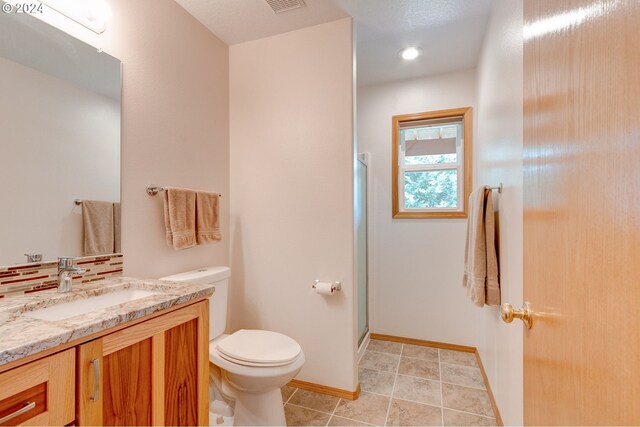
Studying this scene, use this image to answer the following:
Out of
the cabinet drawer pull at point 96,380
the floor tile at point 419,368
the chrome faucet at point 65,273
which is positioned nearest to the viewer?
the cabinet drawer pull at point 96,380

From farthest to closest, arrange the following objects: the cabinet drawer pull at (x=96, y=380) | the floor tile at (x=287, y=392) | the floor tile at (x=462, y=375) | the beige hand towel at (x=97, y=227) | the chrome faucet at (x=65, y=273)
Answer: the floor tile at (x=462, y=375) < the floor tile at (x=287, y=392) < the beige hand towel at (x=97, y=227) < the chrome faucet at (x=65, y=273) < the cabinet drawer pull at (x=96, y=380)

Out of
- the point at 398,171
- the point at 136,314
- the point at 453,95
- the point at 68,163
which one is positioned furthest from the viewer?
the point at 398,171

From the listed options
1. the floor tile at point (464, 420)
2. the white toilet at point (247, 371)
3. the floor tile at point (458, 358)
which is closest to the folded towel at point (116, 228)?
the white toilet at point (247, 371)

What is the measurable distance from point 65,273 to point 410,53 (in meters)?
2.60

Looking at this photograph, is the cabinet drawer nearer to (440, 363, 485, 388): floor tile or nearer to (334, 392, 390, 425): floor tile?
(334, 392, 390, 425): floor tile

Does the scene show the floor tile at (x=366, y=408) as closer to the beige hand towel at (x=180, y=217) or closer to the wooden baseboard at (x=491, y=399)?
the wooden baseboard at (x=491, y=399)

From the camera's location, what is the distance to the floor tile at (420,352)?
247cm

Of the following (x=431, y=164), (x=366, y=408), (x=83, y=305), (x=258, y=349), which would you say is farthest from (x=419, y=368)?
(x=83, y=305)

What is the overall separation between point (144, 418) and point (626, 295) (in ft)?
4.10

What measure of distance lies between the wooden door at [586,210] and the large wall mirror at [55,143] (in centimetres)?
169

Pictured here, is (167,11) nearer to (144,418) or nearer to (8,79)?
(8,79)

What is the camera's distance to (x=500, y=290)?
162 cm

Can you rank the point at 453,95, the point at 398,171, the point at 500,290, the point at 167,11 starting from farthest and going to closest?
the point at 398,171, the point at 453,95, the point at 167,11, the point at 500,290

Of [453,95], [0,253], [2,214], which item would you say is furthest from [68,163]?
[453,95]
